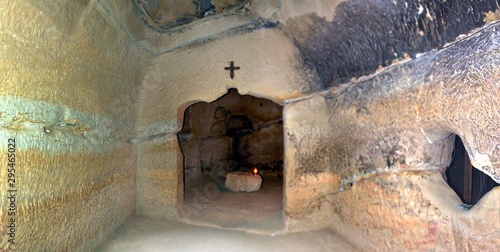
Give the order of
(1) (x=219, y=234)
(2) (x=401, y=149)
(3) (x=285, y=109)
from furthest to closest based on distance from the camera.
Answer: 1. (3) (x=285, y=109)
2. (1) (x=219, y=234)
3. (2) (x=401, y=149)

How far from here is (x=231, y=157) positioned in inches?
268

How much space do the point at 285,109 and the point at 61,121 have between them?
2094 mm

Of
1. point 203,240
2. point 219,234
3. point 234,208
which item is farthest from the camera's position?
point 234,208

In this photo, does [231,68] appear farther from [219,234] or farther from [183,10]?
[219,234]

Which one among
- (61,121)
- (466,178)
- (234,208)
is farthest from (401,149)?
(234,208)

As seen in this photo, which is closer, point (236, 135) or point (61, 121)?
point (61, 121)

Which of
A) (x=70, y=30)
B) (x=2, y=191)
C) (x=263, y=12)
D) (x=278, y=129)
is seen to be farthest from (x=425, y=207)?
(x=278, y=129)

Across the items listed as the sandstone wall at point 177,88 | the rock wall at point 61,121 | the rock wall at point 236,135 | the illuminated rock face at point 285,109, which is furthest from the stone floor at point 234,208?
the rock wall at point 61,121

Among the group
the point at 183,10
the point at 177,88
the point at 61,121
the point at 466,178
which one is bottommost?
the point at 466,178

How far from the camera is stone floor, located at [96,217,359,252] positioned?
293cm

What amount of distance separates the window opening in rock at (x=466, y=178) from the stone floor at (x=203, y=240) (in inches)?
43.4

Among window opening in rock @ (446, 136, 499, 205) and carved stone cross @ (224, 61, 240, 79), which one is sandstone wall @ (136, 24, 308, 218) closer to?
carved stone cross @ (224, 61, 240, 79)

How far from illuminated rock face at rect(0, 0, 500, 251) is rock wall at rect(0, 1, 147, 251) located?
0.01m

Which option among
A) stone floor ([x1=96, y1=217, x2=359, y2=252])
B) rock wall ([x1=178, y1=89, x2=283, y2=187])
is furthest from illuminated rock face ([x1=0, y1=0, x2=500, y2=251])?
rock wall ([x1=178, y1=89, x2=283, y2=187])
